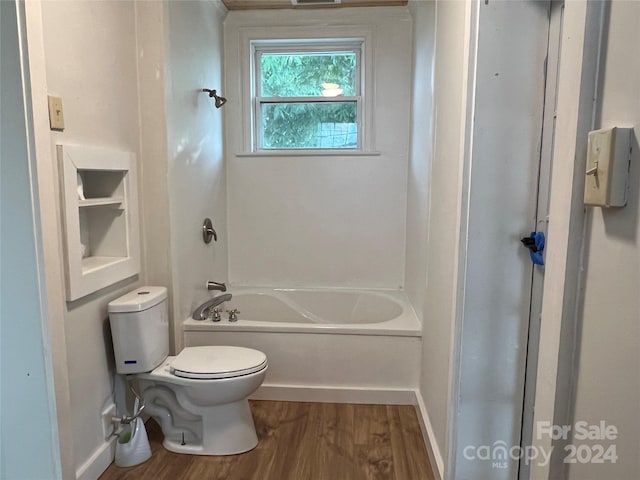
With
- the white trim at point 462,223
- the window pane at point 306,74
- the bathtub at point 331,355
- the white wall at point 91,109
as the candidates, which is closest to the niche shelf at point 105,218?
the white wall at point 91,109

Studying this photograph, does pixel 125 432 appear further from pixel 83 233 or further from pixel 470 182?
pixel 470 182

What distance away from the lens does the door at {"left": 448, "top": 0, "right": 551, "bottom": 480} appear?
1.38 meters

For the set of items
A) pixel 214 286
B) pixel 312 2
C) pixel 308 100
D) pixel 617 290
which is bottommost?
pixel 214 286

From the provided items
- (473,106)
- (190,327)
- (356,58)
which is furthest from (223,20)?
(473,106)

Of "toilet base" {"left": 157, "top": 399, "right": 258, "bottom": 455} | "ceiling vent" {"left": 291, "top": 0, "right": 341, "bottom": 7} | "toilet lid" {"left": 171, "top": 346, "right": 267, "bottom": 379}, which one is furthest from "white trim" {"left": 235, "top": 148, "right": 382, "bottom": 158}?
"toilet base" {"left": 157, "top": 399, "right": 258, "bottom": 455}

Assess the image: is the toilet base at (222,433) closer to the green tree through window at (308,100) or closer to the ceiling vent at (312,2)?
the green tree through window at (308,100)

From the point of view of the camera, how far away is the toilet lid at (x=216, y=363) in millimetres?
1946

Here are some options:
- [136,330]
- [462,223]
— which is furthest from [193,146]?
[462,223]

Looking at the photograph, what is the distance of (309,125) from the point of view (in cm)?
329

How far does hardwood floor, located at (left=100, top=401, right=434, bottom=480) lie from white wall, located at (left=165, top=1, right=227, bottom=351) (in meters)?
0.63

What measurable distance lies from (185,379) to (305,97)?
6.95 feet

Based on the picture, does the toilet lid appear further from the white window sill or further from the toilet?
the white window sill

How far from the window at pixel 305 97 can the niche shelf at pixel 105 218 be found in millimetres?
1391

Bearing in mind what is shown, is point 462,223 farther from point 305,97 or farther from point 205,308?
point 305,97
